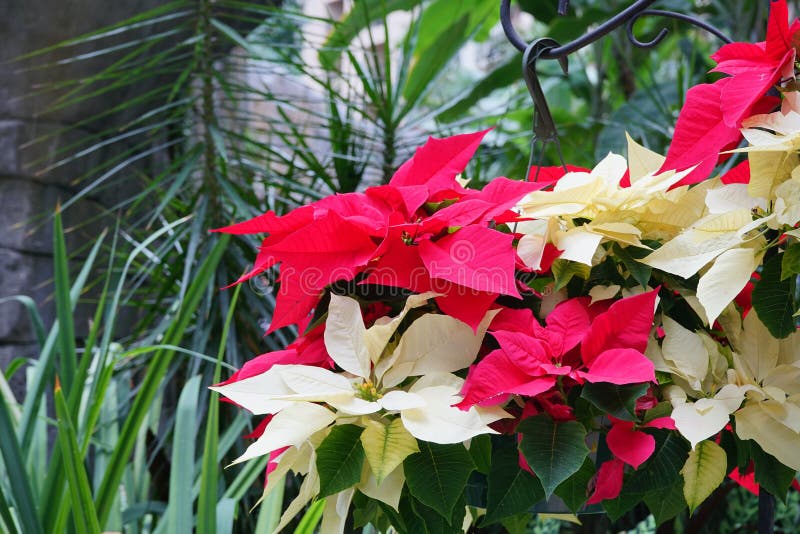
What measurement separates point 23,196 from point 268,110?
1.59 m

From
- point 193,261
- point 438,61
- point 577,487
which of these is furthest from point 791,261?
point 438,61

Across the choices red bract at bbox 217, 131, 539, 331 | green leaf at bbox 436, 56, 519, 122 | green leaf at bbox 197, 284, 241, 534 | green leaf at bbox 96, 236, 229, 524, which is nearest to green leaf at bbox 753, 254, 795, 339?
red bract at bbox 217, 131, 539, 331

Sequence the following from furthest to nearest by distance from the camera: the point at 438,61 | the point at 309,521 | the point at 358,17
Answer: the point at 358,17
the point at 438,61
the point at 309,521

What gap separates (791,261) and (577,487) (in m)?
0.12

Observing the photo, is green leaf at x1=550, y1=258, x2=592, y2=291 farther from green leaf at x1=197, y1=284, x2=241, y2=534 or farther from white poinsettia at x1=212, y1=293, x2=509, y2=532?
green leaf at x1=197, y1=284, x2=241, y2=534

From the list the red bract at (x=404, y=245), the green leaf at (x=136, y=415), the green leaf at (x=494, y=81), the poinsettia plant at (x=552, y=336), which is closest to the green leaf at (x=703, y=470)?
the poinsettia plant at (x=552, y=336)

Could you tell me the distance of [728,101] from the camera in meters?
0.31

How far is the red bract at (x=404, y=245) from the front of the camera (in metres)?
0.29

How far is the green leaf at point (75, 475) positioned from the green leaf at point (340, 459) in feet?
1.02

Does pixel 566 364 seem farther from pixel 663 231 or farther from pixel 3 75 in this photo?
pixel 3 75

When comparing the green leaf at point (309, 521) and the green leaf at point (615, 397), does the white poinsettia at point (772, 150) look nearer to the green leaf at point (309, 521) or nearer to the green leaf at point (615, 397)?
the green leaf at point (615, 397)

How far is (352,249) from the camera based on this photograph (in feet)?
1.00

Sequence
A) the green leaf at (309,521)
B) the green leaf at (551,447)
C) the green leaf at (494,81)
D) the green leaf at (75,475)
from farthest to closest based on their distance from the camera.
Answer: the green leaf at (494,81) → the green leaf at (309,521) → the green leaf at (75,475) → the green leaf at (551,447)

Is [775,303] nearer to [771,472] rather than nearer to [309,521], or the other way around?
[771,472]
